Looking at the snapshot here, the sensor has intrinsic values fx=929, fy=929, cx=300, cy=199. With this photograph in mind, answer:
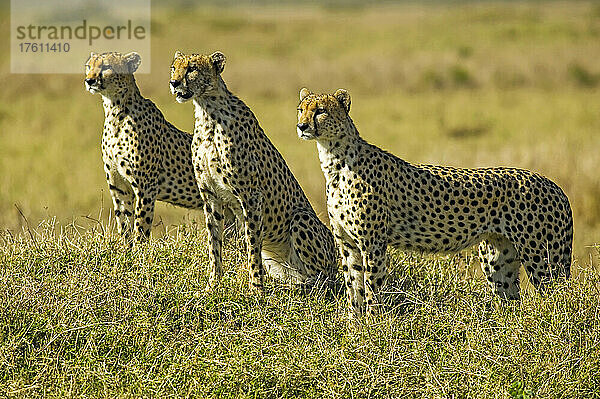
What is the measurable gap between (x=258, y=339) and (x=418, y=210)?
3.72 ft

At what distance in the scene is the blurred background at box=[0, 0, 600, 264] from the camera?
33.3ft

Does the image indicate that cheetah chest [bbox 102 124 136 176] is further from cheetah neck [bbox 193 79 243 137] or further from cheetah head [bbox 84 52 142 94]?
cheetah neck [bbox 193 79 243 137]

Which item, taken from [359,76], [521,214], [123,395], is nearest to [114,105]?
[123,395]

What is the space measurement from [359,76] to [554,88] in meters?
3.74

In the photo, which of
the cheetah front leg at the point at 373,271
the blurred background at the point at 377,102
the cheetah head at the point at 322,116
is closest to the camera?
the cheetah head at the point at 322,116

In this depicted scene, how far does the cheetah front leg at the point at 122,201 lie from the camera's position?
5.67 meters

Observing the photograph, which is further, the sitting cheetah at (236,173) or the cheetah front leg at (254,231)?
the cheetah front leg at (254,231)

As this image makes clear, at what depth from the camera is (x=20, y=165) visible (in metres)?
11.8

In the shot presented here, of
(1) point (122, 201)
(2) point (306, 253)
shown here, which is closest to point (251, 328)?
(2) point (306, 253)

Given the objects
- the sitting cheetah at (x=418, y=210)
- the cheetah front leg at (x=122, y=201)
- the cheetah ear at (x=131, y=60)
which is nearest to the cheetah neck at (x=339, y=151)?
the sitting cheetah at (x=418, y=210)

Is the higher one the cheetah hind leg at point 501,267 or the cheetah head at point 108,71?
the cheetah head at point 108,71

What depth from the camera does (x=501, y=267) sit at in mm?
5242

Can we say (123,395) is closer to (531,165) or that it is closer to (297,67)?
(531,165)

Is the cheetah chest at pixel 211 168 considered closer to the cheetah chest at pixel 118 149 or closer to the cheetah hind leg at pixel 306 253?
the cheetah hind leg at pixel 306 253
